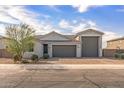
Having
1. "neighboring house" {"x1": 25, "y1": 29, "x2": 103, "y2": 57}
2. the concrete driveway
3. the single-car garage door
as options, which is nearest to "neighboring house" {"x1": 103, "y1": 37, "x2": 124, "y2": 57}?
"neighboring house" {"x1": 25, "y1": 29, "x2": 103, "y2": 57}

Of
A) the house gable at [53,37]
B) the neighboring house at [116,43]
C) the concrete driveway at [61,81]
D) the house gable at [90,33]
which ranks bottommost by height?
the concrete driveway at [61,81]

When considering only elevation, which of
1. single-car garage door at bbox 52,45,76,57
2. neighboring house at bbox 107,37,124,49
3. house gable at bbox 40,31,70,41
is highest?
house gable at bbox 40,31,70,41

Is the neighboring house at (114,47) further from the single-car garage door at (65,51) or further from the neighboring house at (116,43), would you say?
the single-car garage door at (65,51)

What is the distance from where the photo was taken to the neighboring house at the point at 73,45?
41.3 metres

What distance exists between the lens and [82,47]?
4288cm

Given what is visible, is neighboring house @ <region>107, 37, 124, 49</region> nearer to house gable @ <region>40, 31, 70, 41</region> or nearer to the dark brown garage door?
the dark brown garage door

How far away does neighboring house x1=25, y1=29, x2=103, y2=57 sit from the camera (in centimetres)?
4128

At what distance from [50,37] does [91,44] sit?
7230 mm

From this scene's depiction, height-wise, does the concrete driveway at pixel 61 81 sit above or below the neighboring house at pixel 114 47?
below

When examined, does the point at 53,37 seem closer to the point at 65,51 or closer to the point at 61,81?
the point at 65,51

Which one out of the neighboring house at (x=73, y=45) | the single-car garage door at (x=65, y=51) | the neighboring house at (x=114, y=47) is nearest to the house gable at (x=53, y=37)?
the neighboring house at (x=73, y=45)

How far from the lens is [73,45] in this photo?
41.9 meters

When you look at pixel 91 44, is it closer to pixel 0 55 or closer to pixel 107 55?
pixel 107 55
